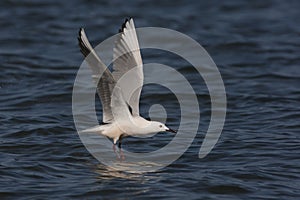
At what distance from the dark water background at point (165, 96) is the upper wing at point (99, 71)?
3.46 feet

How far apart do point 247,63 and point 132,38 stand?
22.5 ft

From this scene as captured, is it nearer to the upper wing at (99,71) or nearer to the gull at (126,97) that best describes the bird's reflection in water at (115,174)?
the gull at (126,97)

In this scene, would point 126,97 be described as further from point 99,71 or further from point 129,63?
point 99,71

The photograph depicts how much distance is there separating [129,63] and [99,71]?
1.05 m

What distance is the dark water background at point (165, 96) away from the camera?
9203mm

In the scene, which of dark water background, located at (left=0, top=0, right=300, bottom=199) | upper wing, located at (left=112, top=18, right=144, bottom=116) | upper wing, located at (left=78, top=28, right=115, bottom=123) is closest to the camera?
upper wing, located at (left=78, top=28, right=115, bottom=123)

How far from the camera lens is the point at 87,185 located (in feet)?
30.1

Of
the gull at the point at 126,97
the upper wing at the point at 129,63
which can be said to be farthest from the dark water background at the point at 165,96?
the upper wing at the point at 129,63

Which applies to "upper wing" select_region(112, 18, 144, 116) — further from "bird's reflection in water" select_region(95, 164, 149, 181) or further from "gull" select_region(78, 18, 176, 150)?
"bird's reflection in water" select_region(95, 164, 149, 181)

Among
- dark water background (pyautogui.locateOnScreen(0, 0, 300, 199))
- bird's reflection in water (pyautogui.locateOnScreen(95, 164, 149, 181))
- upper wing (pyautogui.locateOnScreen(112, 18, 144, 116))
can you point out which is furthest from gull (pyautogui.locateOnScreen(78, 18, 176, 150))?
dark water background (pyautogui.locateOnScreen(0, 0, 300, 199))

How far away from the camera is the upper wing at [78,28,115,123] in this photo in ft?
27.2

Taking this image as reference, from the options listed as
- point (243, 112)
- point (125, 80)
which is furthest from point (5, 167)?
point (243, 112)

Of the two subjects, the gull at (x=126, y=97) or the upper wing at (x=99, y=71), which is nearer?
the upper wing at (x=99, y=71)

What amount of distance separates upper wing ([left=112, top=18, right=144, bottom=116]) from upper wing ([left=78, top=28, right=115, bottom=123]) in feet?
1.01
